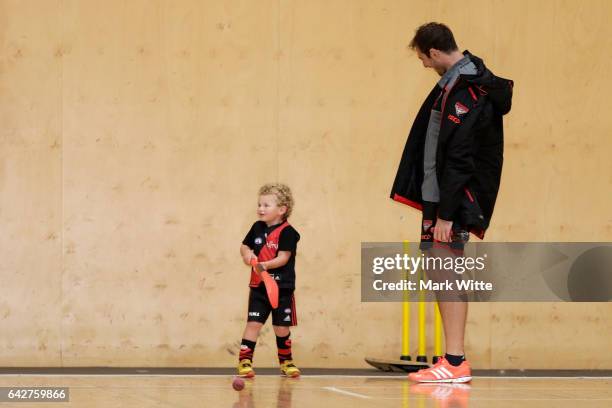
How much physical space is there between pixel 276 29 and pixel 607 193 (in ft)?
9.19

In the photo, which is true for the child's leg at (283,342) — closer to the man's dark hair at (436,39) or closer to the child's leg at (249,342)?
the child's leg at (249,342)

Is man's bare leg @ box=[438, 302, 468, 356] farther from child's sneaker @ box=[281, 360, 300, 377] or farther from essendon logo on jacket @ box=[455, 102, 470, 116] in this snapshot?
child's sneaker @ box=[281, 360, 300, 377]

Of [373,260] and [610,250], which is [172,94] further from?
[610,250]

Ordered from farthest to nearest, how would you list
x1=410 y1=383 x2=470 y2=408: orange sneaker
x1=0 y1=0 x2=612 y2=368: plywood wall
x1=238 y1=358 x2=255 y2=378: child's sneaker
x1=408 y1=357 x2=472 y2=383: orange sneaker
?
x1=0 y1=0 x2=612 y2=368: plywood wall, x1=238 y1=358 x2=255 y2=378: child's sneaker, x1=408 y1=357 x2=472 y2=383: orange sneaker, x1=410 y1=383 x2=470 y2=408: orange sneaker

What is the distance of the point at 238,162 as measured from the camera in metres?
7.39

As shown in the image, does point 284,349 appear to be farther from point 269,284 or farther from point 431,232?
point 431,232

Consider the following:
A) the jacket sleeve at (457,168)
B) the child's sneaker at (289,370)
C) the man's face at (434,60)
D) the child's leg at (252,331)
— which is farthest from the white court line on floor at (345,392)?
the man's face at (434,60)

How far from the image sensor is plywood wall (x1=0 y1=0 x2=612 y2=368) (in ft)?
23.9

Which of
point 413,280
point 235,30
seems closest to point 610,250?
point 413,280

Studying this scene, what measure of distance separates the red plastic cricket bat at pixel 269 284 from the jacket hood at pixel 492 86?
168cm

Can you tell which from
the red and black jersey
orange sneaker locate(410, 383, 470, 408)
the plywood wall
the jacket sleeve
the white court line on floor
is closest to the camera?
orange sneaker locate(410, 383, 470, 408)

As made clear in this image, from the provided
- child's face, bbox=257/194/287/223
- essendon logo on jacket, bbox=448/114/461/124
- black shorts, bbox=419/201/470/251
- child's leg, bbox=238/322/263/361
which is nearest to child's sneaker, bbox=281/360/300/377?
child's leg, bbox=238/322/263/361

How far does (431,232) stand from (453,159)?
0.37 metres

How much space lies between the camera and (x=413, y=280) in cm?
748
